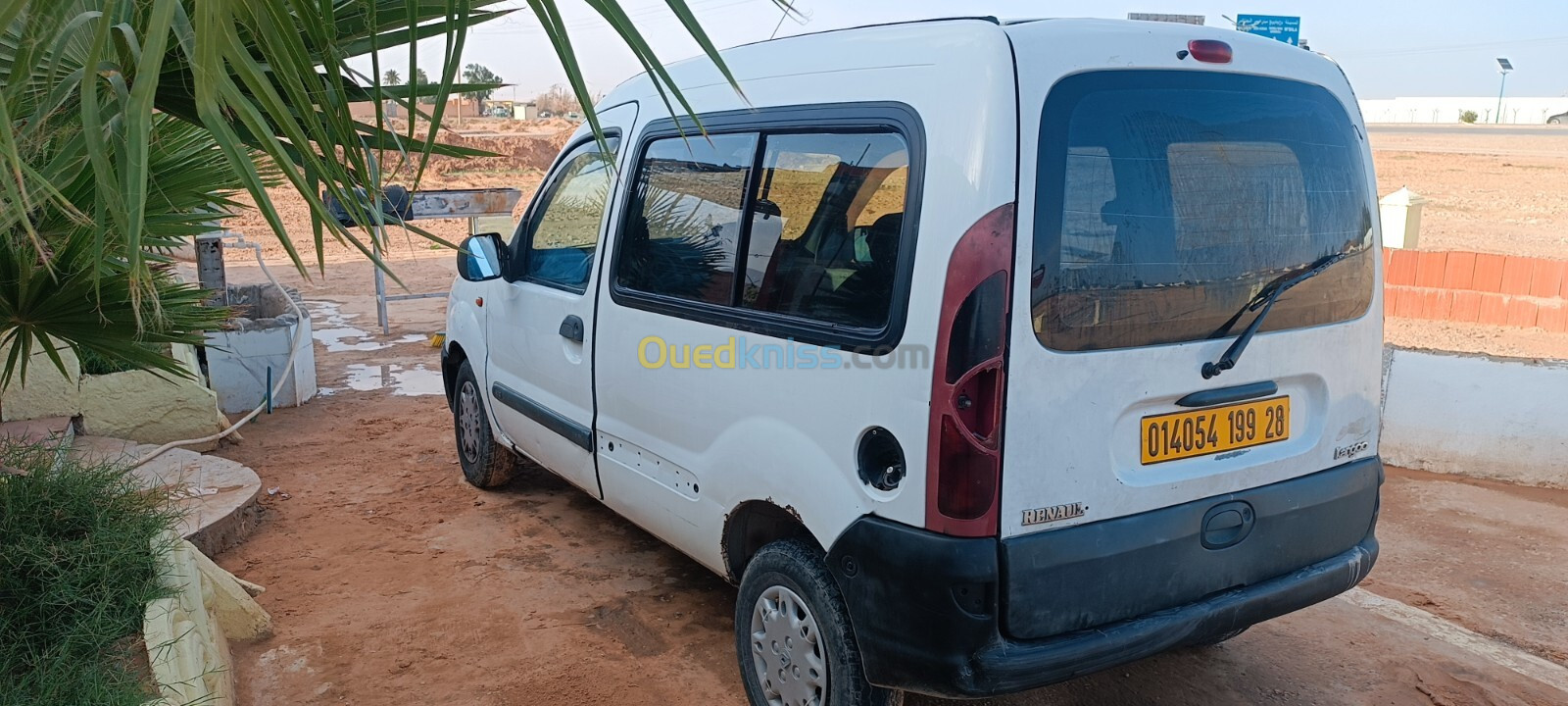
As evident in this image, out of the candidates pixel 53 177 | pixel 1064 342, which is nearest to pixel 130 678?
pixel 53 177

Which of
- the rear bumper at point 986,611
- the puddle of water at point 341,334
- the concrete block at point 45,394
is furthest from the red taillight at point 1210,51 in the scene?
the puddle of water at point 341,334

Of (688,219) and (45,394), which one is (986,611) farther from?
(45,394)

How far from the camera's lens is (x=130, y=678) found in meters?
2.69

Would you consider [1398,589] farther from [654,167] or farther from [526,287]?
[526,287]

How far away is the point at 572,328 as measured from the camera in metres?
4.04

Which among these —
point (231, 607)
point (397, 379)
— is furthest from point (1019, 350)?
point (397, 379)

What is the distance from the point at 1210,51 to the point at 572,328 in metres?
2.41

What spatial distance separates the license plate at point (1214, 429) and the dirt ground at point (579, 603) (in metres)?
1.07

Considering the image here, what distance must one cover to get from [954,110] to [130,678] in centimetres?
251

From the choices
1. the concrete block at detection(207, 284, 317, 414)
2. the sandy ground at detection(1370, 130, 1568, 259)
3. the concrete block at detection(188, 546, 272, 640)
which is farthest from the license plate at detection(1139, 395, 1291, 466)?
the sandy ground at detection(1370, 130, 1568, 259)

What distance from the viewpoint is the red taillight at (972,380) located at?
7.95ft

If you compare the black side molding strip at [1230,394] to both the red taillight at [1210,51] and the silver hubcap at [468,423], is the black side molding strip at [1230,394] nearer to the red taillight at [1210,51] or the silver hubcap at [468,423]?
the red taillight at [1210,51]

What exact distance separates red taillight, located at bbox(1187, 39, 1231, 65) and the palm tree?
1386 mm

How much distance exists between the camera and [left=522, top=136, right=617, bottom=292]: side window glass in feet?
13.4
